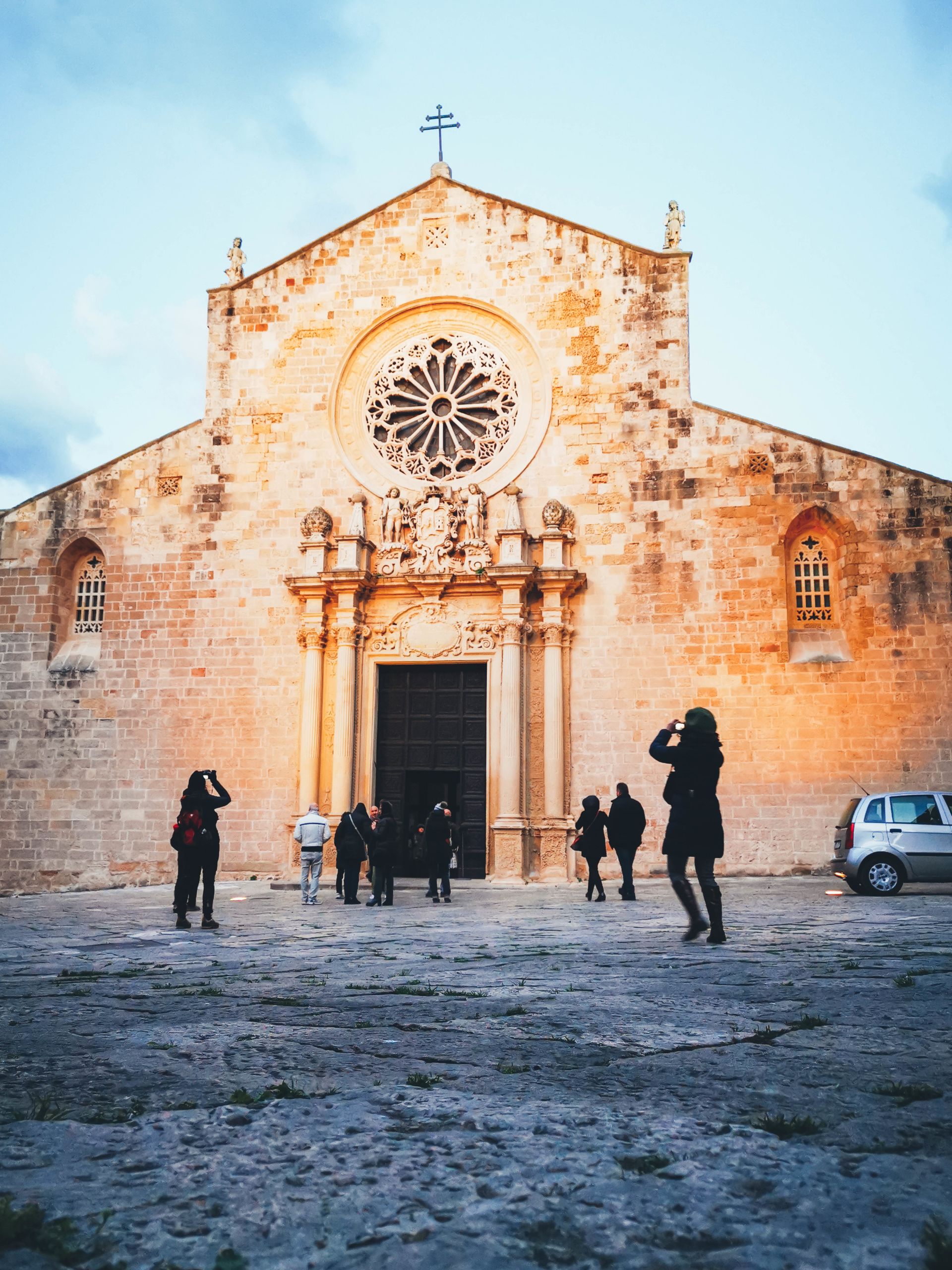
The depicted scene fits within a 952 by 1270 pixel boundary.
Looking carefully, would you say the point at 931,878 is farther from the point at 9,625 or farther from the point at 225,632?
the point at 9,625

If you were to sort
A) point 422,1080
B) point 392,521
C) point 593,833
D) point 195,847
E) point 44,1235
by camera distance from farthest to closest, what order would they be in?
point 392,521 → point 593,833 → point 195,847 → point 422,1080 → point 44,1235

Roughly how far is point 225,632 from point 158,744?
2.43m

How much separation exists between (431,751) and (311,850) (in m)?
5.07

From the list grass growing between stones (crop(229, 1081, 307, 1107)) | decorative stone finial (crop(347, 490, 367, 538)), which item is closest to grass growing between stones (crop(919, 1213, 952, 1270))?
grass growing between stones (crop(229, 1081, 307, 1107))

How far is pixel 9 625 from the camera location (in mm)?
20359

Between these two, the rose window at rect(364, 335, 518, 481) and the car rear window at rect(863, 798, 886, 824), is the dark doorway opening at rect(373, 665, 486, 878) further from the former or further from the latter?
the car rear window at rect(863, 798, 886, 824)

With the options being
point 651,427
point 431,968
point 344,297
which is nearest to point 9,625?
point 344,297

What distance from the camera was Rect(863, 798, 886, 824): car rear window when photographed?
45.4ft

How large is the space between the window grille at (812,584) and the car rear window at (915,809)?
483 cm

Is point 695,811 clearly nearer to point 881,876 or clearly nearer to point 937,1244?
point 937,1244

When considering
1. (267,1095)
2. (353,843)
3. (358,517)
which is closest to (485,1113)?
(267,1095)

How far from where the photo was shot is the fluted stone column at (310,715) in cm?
1858

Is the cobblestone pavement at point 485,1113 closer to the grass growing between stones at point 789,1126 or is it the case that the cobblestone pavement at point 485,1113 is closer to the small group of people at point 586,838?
the grass growing between stones at point 789,1126

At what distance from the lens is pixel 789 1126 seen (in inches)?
112
